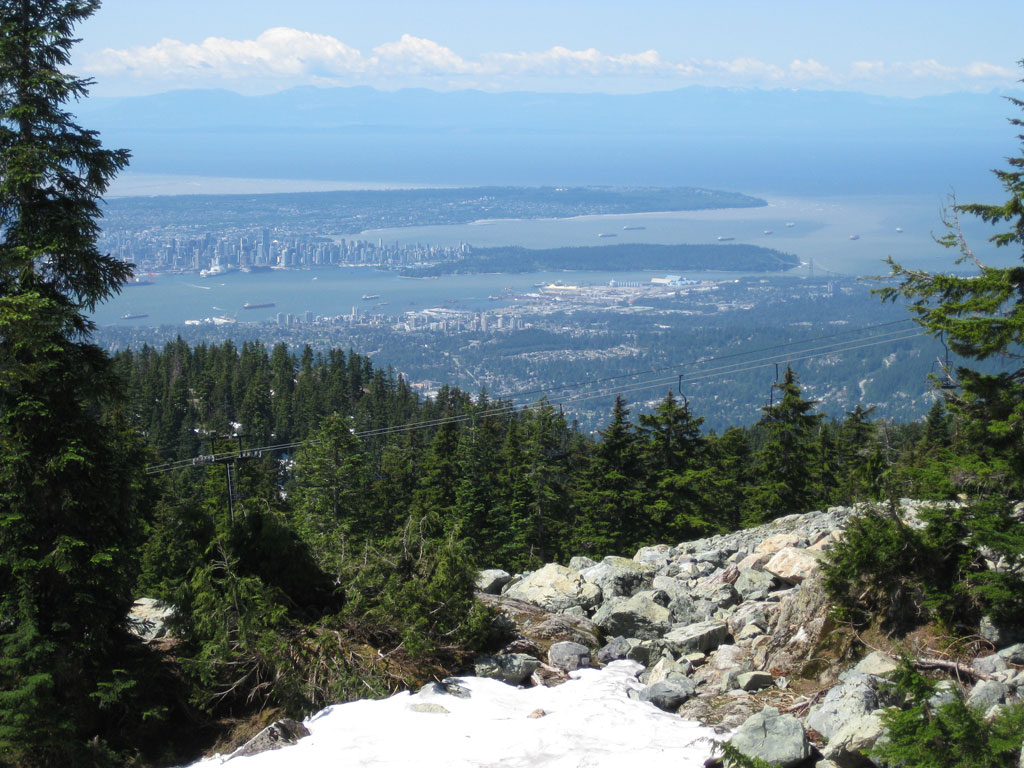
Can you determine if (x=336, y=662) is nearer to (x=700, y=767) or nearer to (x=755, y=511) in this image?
(x=700, y=767)

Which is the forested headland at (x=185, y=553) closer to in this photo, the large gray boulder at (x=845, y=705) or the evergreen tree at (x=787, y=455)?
the large gray boulder at (x=845, y=705)

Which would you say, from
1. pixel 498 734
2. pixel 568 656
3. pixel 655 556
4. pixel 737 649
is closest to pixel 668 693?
pixel 737 649

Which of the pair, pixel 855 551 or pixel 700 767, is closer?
pixel 700 767

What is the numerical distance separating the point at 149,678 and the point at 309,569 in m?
2.61

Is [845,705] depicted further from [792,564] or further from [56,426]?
[56,426]

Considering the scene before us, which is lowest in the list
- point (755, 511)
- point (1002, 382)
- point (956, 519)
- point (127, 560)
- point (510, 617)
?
point (755, 511)

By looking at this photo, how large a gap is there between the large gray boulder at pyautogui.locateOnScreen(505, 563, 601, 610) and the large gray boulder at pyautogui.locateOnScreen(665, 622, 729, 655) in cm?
238

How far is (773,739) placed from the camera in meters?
→ 7.46

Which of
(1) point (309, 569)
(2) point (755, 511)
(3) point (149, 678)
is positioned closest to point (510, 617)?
(1) point (309, 569)

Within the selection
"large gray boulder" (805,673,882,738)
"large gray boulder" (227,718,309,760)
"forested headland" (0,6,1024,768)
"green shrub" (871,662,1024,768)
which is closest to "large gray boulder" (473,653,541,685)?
"forested headland" (0,6,1024,768)

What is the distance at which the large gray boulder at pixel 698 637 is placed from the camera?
435 inches

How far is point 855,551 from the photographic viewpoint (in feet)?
31.2

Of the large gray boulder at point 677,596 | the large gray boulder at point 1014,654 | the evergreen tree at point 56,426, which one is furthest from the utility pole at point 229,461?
the large gray boulder at point 1014,654

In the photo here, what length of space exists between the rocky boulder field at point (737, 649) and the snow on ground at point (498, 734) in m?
0.50
